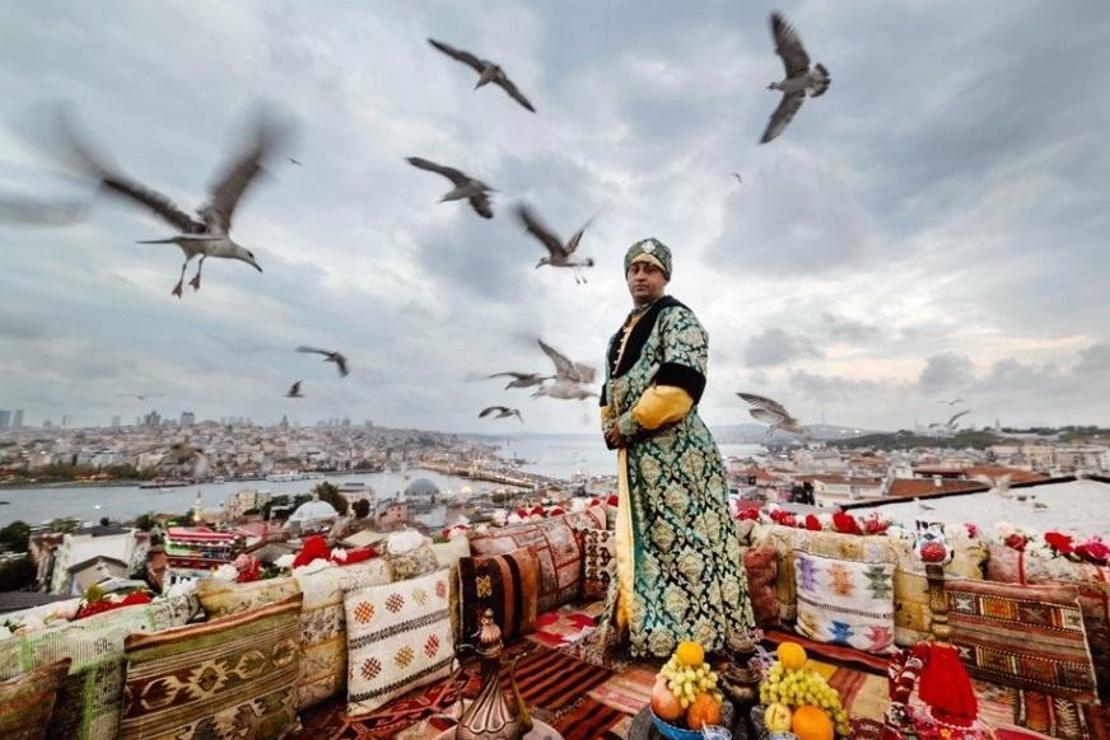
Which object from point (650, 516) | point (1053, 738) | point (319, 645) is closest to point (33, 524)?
point (319, 645)

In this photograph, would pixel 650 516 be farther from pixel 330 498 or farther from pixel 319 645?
pixel 330 498

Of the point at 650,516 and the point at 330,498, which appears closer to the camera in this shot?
the point at 650,516

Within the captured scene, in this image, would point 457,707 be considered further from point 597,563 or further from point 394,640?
point 597,563

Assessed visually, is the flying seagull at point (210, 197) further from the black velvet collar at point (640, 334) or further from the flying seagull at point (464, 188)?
the black velvet collar at point (640, 334)

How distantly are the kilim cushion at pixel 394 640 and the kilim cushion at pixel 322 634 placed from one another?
7cm

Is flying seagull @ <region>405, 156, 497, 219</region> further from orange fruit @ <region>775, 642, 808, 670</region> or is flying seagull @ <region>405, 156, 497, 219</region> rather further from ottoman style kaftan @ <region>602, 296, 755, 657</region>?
orange fruit @ <region>775, 642, 808, 670</region>

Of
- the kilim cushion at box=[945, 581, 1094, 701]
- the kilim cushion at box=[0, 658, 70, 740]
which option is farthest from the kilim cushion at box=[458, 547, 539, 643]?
the kilim cushion at box=[945, 581, 1094, 701]

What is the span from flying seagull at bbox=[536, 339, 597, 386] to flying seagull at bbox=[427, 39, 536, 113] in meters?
2.91

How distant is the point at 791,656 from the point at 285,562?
2131 mm

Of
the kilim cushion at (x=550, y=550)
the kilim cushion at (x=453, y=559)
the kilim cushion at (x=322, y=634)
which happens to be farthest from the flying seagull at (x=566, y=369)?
the kilim cushion at (x=322, y=634)

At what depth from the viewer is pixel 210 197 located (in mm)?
3324

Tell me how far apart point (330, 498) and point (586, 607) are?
8.53ft

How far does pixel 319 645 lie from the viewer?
1883 millimetres

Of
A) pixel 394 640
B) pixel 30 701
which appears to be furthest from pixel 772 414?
pixel 30 701
